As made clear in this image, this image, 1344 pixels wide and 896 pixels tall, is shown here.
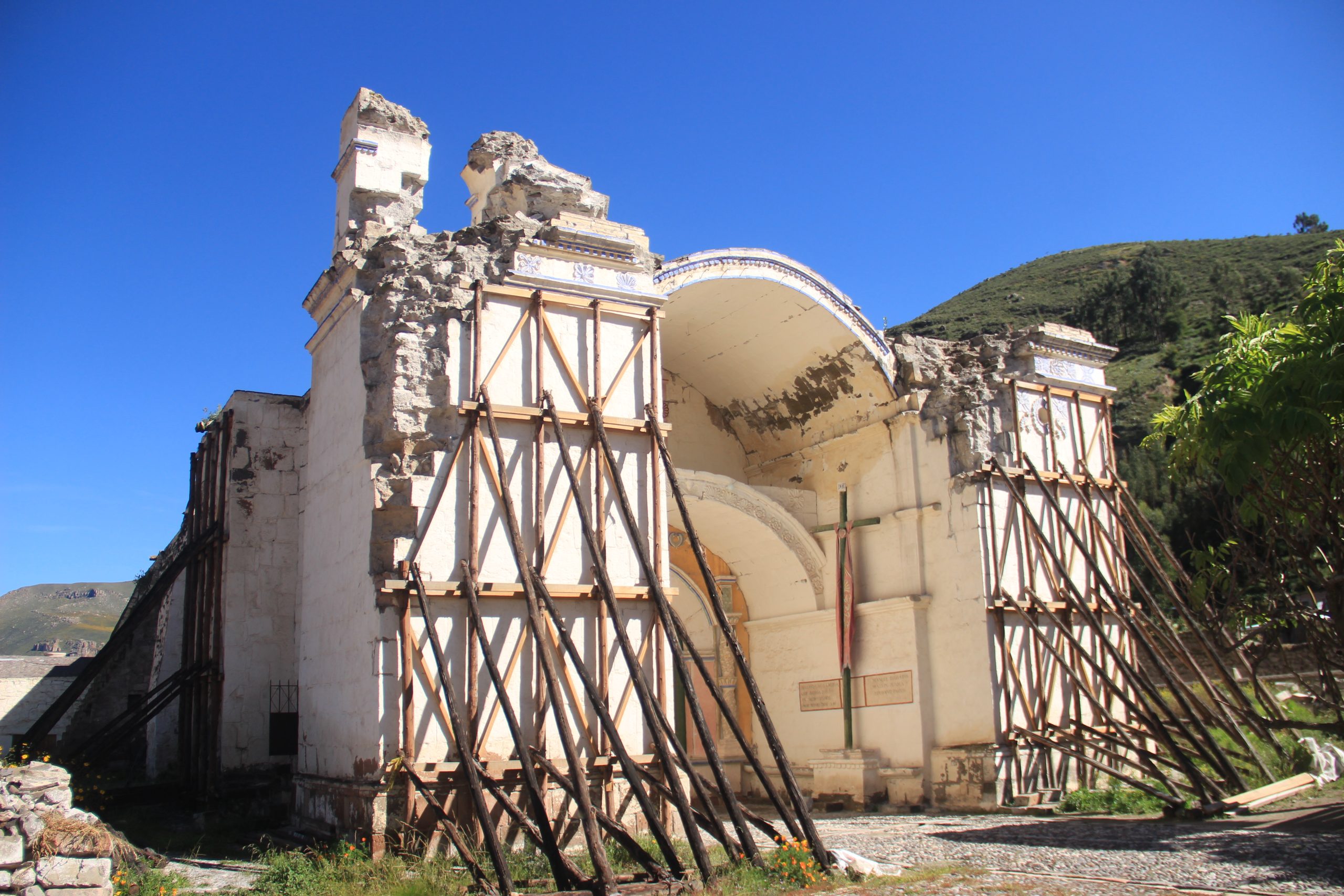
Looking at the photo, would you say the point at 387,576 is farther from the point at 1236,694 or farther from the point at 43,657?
the point at 43,657

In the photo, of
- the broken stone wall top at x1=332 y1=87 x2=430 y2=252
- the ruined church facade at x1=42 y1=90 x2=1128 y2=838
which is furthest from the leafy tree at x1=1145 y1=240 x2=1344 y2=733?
the broken stone wall top at x1=332 y1=87 x2=430 y2=252

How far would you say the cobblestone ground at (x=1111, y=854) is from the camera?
7.20m

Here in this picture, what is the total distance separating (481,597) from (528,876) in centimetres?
264

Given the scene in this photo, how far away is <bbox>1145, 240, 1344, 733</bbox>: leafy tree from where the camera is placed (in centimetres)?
802

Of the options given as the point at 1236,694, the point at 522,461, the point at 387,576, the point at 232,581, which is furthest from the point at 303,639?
the point at 1236,694

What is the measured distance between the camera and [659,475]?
434 inches

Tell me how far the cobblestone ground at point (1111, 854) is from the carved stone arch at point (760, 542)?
15.5 ft

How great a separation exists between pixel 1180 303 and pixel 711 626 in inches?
1546

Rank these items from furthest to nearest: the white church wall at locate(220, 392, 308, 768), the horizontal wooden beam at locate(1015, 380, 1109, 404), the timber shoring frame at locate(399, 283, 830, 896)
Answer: the horizontal wooden beam at locate(1015, 380, 1109, 404), the white church wall at locate(220, 392, 308, 768), the timber shoring frame at locate(399, 283, 830, 896)

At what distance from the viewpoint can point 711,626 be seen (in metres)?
16.6

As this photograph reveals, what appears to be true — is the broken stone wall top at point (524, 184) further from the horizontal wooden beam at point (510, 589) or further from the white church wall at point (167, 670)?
the white church wall at point (167, 670)

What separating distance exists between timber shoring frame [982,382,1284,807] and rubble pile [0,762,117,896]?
940 cm

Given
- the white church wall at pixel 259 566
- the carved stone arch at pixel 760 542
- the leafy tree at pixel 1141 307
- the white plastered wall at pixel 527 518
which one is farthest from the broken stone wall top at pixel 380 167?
the leafy tree at pixel 1141 307

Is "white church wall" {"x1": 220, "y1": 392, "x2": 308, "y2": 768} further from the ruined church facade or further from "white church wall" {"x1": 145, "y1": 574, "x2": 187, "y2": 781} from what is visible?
"white church wall" {"x1": 145, "y1": 574, "x2": 187, "y2": 781}
